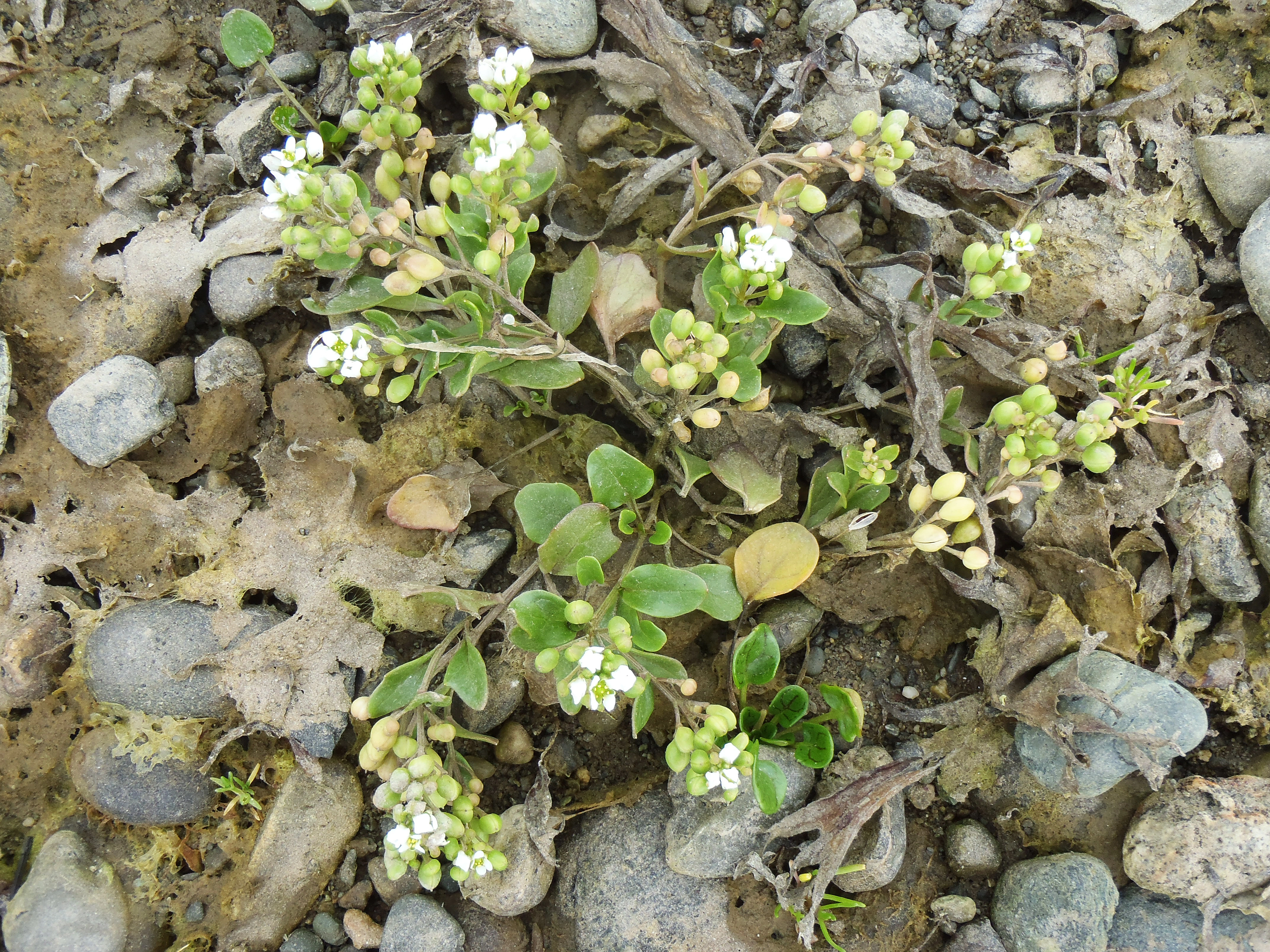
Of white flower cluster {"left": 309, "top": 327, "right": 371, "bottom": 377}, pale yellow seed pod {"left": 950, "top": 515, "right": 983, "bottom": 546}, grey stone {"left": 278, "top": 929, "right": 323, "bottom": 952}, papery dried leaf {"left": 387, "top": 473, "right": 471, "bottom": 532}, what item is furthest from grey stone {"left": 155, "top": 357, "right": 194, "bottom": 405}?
pale yellow seed pod {"left": 950, "top": 515, "right": 983, "bottom": 546}


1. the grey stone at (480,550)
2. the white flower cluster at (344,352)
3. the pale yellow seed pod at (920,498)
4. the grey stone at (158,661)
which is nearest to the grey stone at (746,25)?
the pale yellow seed pod at (920,498)

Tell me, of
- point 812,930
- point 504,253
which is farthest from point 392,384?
point 812,930

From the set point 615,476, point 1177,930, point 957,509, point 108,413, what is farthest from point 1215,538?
point 108,413

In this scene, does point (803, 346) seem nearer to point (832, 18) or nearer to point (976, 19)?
→ point (832, 18)

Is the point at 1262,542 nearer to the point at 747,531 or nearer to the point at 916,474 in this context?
the point at 916,474

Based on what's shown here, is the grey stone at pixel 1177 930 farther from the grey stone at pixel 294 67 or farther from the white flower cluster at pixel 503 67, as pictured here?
the grey stone at pixel 294 67

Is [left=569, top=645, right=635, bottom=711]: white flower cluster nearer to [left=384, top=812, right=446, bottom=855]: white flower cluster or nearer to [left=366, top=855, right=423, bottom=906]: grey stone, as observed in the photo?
[left=384, top=812, right=446, bottom=855]: white flower cluster
